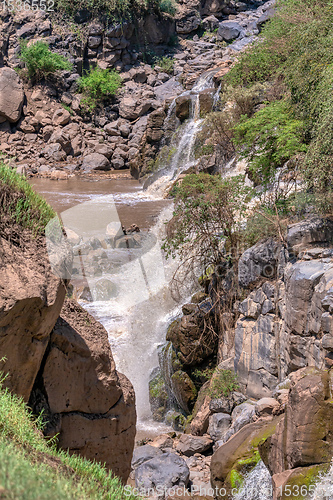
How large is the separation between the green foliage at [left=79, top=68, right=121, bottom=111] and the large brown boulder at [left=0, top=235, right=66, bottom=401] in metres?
22.2

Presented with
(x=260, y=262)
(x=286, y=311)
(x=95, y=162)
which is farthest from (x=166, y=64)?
(x=286, y=311)

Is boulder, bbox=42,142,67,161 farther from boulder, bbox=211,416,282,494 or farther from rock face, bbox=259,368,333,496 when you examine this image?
rock face, bbox=259,368,333,496

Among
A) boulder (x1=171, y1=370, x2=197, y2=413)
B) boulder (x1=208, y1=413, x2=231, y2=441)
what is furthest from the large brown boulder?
boulder (x1=171, y1=370, x2=197, y2=413)

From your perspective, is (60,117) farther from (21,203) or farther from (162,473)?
(21,203)

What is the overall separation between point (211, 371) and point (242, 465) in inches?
123

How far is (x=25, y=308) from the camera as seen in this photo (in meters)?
3.16

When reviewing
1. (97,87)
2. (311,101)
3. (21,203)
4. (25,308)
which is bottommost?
(25,308)

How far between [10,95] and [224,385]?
2063 cm

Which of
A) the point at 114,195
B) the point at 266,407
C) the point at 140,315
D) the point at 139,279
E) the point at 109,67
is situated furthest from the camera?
the point at 109,67

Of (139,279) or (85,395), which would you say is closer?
(85,395)

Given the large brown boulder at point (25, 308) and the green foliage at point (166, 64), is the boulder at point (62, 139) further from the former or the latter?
the large brown boulder at point (25, 308)

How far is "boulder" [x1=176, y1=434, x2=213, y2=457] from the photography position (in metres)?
6.31

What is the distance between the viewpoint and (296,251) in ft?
19.2

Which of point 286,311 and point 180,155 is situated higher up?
point 180,155
